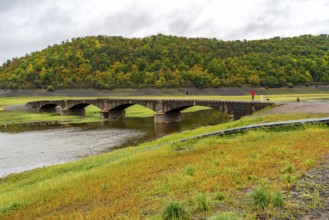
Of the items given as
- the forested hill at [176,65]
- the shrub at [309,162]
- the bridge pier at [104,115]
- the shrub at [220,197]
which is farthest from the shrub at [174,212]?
the forested hill at [176,65]

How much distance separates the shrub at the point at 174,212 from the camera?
8.79 m

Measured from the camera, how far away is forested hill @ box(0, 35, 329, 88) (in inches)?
5295

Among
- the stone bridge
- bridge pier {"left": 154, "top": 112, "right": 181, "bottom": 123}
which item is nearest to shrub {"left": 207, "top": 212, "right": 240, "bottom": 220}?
the stone bridge

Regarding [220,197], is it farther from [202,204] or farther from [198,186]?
[198,186]

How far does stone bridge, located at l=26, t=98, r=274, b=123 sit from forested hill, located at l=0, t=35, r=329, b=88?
4897cm

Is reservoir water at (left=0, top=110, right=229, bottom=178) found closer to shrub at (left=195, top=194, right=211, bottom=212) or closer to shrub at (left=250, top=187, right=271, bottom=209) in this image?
shrub at (left=195, top=194, right=211, bottom=212)

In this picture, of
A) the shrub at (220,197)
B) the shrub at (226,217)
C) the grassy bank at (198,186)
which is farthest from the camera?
the shrub at (220,197)

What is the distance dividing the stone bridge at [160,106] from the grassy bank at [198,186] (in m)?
26.5

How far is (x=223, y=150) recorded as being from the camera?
17328 millimetres

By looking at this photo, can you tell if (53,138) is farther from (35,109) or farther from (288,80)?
(288,80)

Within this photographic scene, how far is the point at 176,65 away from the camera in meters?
154

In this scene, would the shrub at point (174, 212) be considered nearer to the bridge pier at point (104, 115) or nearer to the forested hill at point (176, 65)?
the bridge pier at point (104, 115)

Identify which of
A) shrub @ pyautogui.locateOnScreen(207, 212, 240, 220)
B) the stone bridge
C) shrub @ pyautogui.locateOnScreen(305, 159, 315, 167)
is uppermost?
shrub @ pyautogui.locateOnScreen(305, 159, 315, 167)

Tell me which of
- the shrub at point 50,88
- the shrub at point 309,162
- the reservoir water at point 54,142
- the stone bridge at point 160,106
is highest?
the shrub at point 50,88
